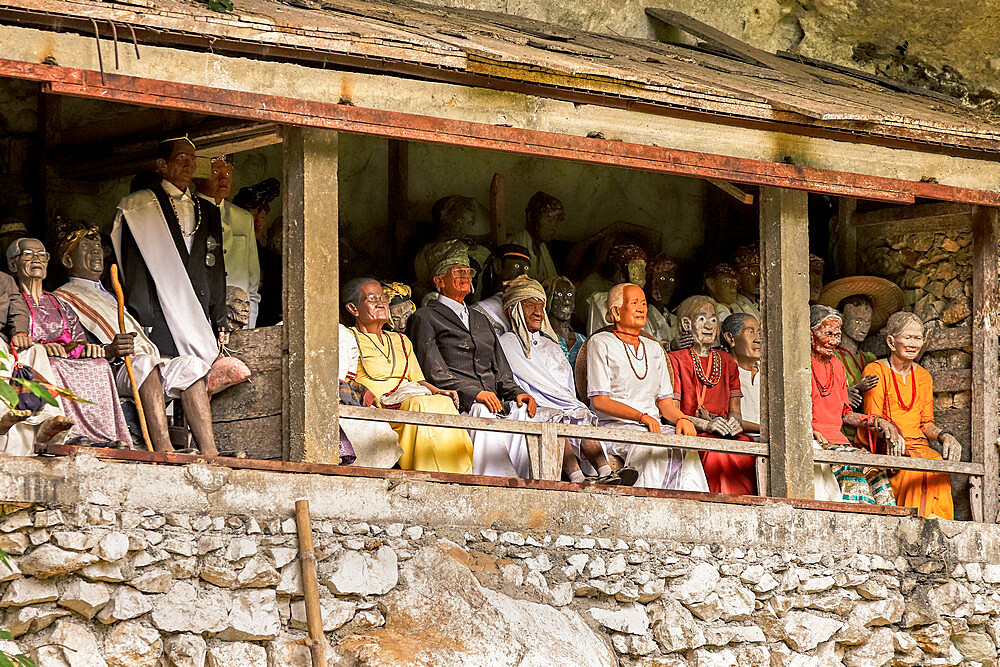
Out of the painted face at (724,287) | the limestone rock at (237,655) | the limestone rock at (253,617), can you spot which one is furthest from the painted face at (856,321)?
the limestone rock at (237,655)

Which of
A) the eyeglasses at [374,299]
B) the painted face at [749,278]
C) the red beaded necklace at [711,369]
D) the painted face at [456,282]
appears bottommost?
the red beaded necklace at [711,369]

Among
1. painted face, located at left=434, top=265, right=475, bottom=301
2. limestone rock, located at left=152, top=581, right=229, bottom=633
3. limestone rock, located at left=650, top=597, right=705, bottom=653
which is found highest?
painted face, located at left=434, top=265, right=475, bottom=301

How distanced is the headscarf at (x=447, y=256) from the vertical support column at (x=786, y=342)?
66.1 inches

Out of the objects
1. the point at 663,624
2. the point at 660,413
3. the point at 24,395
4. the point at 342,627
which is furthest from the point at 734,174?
the point at 24,395

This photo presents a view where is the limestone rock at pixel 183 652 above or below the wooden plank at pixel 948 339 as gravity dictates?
below

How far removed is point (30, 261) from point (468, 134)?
2210mm

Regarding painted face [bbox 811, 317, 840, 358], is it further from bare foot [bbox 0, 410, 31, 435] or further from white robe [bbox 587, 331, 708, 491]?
bare foot [bbox 0, 410, 31, 435]

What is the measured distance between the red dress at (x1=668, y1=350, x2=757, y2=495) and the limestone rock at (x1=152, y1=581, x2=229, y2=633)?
3.33 metres

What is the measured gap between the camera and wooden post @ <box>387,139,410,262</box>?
11.6 meters

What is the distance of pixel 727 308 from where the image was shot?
11648mm

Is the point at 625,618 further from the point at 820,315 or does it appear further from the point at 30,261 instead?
the point at 30,261

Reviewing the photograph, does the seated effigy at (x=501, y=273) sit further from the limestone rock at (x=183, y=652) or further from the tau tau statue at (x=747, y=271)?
the limestone rock at (x=183, y=652)

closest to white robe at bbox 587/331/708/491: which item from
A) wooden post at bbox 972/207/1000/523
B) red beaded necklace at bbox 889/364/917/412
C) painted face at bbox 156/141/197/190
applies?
red beaded necklace at bbox 889/364/917/412

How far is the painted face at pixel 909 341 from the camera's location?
442 inches
